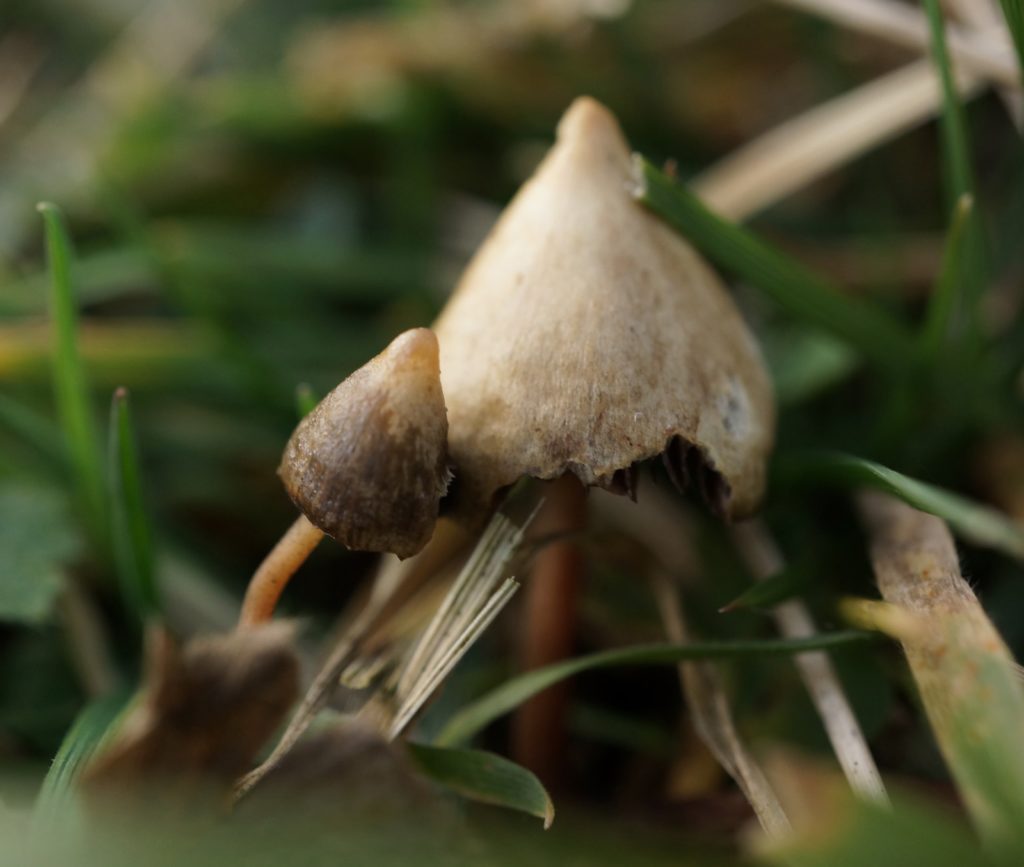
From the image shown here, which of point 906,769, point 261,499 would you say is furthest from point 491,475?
point 261,499

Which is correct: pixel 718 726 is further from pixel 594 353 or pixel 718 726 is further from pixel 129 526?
pixel 129 526

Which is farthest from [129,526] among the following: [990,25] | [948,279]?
[990,25]

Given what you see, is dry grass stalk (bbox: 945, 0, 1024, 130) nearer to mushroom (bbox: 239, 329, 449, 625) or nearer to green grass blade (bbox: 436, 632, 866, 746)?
green grass blade (bbox: 436, 632, 866, 746)

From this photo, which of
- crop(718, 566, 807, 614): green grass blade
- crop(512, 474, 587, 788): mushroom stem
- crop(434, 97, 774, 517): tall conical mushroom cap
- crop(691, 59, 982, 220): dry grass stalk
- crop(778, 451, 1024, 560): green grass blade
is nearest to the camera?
crop(778, 451, 1024, 560): green grass blade

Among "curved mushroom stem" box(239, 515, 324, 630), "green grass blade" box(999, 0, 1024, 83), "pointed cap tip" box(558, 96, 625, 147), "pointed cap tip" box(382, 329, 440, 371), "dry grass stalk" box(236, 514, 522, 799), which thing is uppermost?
"pointed cap tip" box(558, 96, 625, 147)

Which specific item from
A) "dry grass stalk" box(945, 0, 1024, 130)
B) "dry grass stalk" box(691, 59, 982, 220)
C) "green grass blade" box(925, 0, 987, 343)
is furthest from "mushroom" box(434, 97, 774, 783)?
"dry grass stalk" box(945, 0, 1024, 130)
